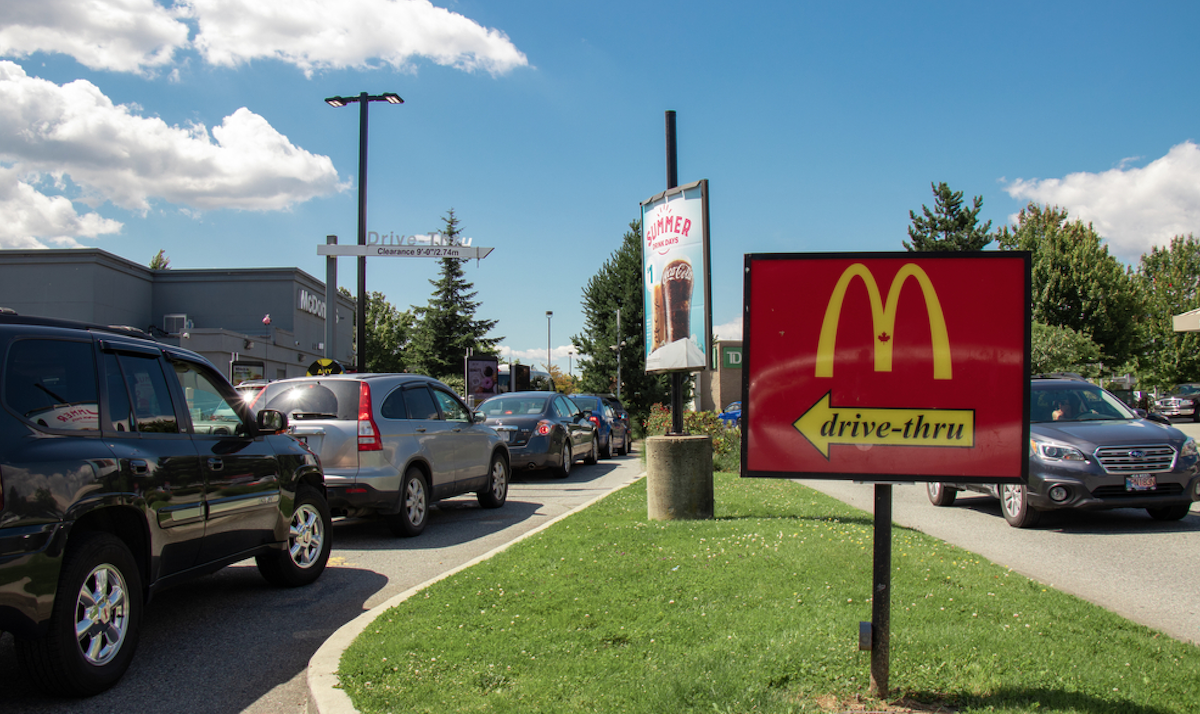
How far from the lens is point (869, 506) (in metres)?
11.1

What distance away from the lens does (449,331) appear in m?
63.5

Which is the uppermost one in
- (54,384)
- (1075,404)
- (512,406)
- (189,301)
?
(189,301)

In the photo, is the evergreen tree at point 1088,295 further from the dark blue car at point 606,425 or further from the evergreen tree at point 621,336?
the dark blue car at point 606,425

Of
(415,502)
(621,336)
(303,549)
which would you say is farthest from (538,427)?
(621,336)

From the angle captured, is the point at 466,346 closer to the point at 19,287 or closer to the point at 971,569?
the point at 19,287

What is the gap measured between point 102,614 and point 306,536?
250 cm

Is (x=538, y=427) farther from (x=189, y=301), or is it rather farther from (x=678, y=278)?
(x=189, y=301)

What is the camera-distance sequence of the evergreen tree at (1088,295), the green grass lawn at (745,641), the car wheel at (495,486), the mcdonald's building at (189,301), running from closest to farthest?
the green grass lawn at (745,641) < the car wheel at (495,486) < the mcdonald's building at (189,301) < the evergreen tree at (1088,295)

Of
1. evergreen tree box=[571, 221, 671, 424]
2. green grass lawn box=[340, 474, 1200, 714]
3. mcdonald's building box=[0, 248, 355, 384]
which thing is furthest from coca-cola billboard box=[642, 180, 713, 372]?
mcdonald's building box=[0, 248, 355, 384]

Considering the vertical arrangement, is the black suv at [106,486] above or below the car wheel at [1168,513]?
above

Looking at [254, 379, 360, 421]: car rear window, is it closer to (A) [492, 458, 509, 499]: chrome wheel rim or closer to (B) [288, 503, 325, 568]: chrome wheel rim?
(B) [288, 503, 325, 568]: chrome wheel rim

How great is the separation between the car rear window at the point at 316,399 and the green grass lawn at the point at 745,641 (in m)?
2.73

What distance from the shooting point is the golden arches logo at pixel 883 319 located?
12.0ft

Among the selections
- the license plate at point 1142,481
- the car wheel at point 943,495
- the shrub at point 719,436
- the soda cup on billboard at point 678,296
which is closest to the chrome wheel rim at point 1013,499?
the license plate at point 1142,481
